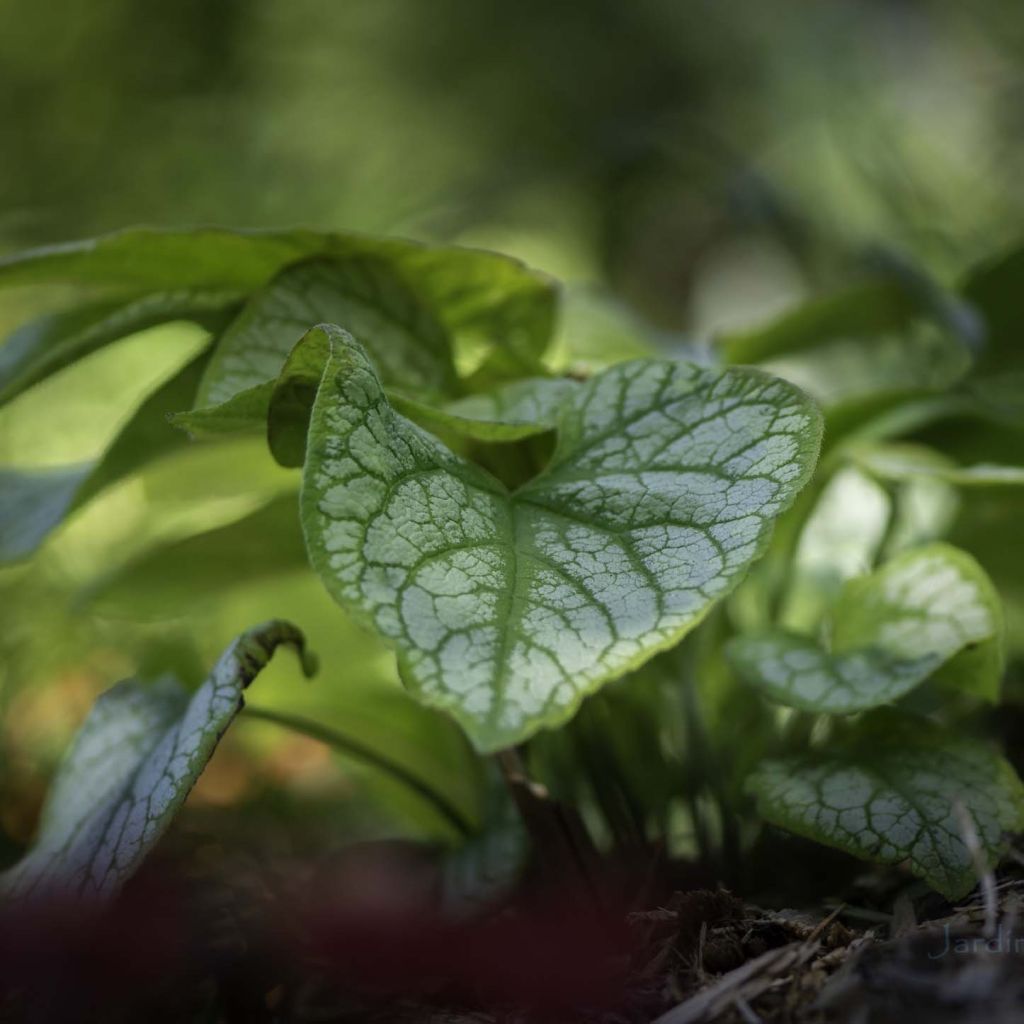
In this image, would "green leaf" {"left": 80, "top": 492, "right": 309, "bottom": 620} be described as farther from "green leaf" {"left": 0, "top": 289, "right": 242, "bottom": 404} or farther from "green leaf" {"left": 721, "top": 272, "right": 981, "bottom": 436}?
"green leaf" {"left": 721, "top": 272, "right": 981, "bottom": 436}

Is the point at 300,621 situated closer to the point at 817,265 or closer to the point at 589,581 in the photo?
the point at 589,581

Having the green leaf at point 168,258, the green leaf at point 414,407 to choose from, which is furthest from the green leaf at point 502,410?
the green leaf at point 168,258

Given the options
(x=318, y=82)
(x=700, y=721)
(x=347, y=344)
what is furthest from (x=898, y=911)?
(x=318, y=82)

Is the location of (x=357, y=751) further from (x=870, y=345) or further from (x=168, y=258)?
(x=870, y=345)

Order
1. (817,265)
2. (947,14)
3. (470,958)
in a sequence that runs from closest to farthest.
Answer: (470,958) < (817,265) < (947,14)

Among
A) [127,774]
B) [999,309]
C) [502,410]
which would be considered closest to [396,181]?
[999,309]

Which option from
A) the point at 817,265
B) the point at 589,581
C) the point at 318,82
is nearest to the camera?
the point at 589,581

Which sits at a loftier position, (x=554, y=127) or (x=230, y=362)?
(x=554, y=127)
